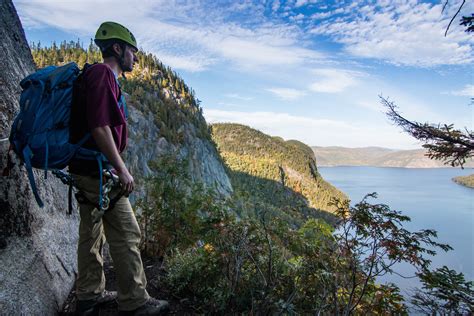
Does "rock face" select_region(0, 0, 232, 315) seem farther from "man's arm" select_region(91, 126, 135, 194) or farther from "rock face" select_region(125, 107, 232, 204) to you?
"rock face" select_region(125, 107, 232, 204)

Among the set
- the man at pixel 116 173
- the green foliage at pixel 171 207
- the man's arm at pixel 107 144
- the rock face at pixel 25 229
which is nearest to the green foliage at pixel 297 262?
the green foliage at pixel 171 207

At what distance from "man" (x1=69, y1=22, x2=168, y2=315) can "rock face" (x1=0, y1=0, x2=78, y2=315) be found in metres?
0.35

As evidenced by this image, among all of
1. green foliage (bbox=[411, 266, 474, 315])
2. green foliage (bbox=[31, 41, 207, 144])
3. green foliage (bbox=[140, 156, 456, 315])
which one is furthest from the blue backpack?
green foliage (bbox=[31, 41, 207, 144])

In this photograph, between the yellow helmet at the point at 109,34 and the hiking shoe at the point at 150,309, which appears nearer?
the yellow helmet at the point at 109,34

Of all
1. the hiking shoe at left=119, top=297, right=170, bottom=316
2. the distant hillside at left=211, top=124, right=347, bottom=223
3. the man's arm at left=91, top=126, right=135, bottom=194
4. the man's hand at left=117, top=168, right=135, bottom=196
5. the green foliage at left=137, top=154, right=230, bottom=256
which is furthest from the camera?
the distant hillside at left=211, top=124, right=347, bottom=223

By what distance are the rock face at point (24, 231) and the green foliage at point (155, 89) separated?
92.2 ft

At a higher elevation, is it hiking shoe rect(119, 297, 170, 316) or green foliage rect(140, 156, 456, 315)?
green foliage rect(140, 156, 456, 315)

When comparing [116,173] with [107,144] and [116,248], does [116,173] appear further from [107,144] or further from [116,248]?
[116,248]

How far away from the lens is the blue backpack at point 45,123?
203 centimetres

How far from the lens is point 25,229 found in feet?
8.64

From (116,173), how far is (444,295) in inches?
102

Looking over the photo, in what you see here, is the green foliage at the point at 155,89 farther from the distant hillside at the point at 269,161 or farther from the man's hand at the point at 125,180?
the man's hand at the point at 125,180

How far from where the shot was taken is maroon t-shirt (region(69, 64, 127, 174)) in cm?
202

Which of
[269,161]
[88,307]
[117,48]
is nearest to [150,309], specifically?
[88,307]
